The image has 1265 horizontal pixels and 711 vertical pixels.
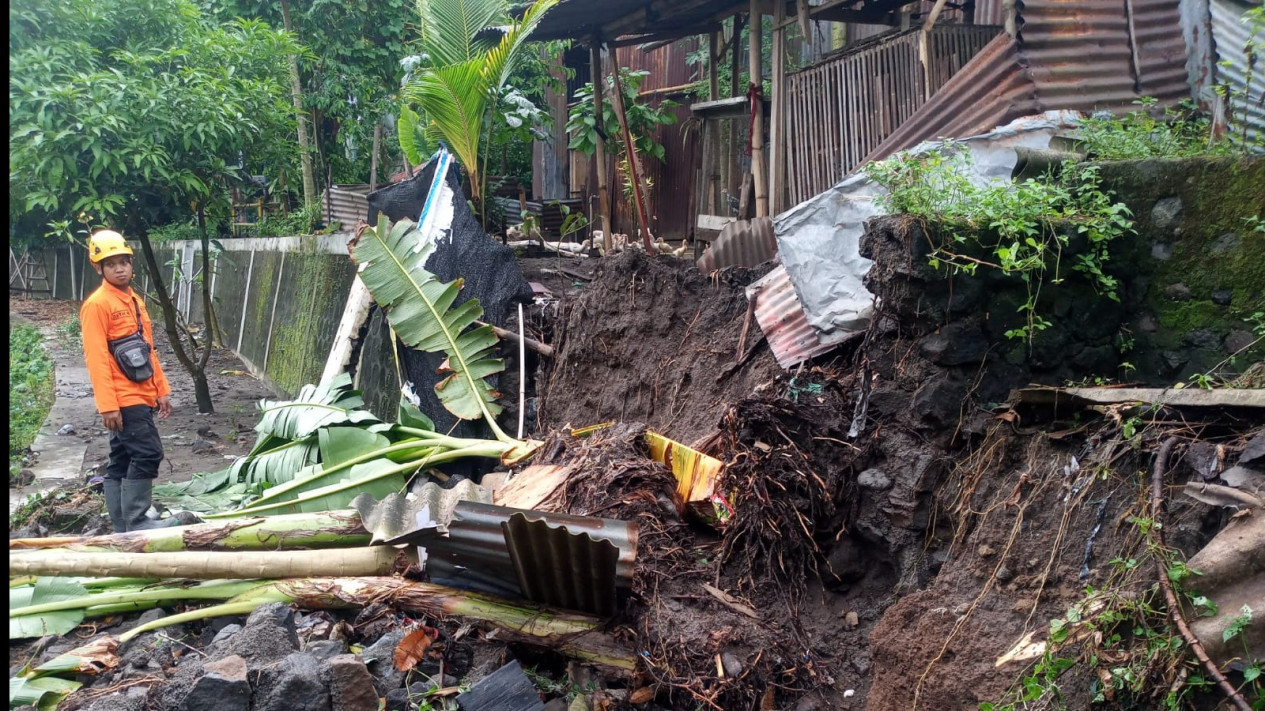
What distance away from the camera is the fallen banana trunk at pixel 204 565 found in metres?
4.77

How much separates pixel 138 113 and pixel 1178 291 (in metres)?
8.72

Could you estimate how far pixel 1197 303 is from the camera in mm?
3943

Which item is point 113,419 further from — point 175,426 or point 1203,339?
point 1203,339

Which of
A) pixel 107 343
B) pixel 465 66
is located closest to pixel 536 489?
pixel 107 343

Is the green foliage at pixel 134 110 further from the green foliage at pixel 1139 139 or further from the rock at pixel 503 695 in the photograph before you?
the green foliage at pixel 1139 139

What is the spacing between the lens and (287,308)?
12.2 metres

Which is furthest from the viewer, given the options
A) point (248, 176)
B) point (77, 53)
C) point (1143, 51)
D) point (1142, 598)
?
point (248, 176)

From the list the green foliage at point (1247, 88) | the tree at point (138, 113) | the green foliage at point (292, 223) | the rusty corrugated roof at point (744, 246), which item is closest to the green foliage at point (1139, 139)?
the green foliage at point (1247, 88)

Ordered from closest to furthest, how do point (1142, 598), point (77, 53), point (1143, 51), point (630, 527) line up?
point (1142, 598) → point (630, 527) → point (1143, 51) → point (77, 53)

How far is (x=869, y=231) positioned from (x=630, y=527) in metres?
1.85

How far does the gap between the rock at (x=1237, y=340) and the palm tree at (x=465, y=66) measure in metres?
6.52

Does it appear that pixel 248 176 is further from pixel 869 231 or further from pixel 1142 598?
pixel 1142 598

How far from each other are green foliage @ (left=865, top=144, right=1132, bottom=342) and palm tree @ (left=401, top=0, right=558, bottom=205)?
5.45 m

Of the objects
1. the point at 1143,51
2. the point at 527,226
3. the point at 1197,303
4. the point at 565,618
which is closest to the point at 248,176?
the point at 527,226
